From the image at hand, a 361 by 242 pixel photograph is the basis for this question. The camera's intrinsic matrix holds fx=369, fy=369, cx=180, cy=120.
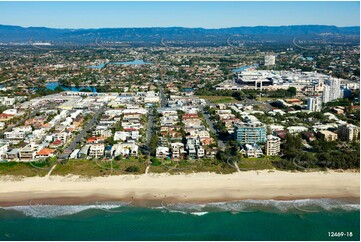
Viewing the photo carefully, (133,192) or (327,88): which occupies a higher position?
(327,88)

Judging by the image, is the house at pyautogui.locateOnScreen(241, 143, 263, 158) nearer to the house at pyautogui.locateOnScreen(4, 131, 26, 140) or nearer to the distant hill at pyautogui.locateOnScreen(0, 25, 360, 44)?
the house at pyautogui.locateOnScreen(4, 131, 26, 140)

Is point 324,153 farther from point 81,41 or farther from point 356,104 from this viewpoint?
point 81,41

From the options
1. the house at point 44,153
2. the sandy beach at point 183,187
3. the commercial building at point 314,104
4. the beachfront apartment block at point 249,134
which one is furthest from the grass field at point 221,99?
the house at point 44,153

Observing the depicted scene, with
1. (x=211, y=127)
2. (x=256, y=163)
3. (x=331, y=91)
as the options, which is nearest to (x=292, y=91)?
(x=331, y=91)

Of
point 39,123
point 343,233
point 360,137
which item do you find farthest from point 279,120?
point 39,123

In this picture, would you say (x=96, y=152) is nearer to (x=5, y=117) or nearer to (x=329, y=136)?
(x=5, y=117)
